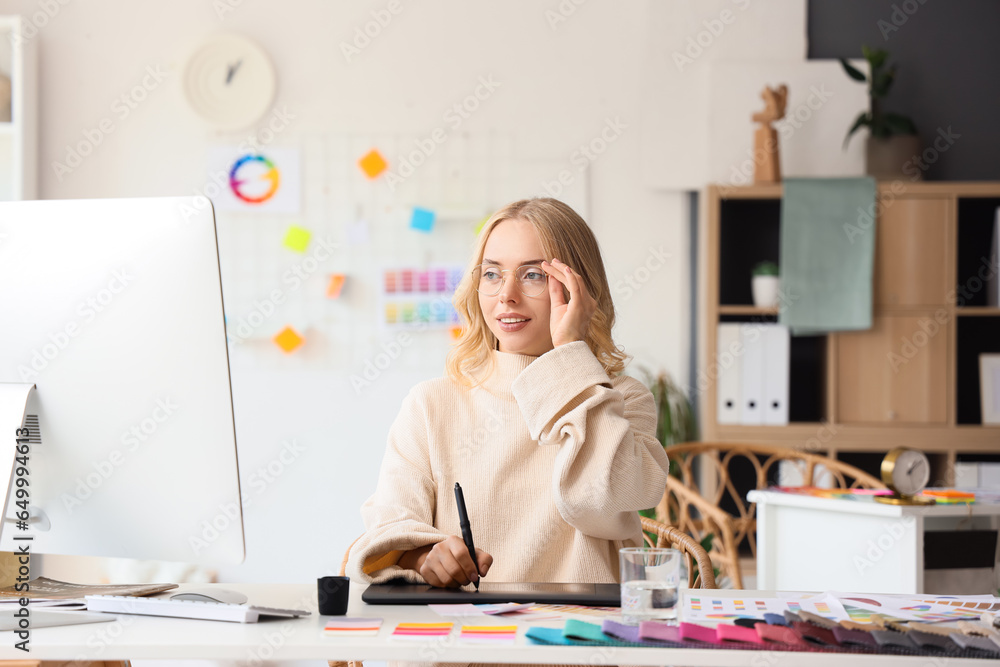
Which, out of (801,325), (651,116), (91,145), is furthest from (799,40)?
(91,145)

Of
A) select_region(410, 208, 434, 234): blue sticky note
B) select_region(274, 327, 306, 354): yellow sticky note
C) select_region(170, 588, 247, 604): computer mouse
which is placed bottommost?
select_region(170, 588, 247, 604): computer mouse

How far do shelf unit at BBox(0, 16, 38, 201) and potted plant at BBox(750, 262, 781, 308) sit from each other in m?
2.60

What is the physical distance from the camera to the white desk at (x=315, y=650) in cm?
83

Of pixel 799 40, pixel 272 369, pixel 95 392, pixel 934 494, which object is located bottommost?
pixel 934 494

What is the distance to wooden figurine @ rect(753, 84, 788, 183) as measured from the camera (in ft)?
10.4

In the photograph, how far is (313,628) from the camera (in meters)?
0.93

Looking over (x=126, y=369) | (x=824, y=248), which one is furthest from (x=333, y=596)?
(x=824, y=248)

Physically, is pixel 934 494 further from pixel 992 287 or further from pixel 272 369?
pixel 272 369

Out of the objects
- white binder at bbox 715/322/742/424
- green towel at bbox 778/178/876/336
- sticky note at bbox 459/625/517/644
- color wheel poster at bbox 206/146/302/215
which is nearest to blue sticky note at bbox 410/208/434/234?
color wheel poster at bbox 206/146/302/215

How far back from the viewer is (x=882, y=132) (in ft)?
10.7

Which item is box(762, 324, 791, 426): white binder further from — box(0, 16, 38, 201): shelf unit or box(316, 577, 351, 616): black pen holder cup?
box(0, 16, 38, 201): shelf unit

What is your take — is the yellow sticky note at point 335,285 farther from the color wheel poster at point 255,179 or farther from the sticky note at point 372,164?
the sticky note at point 372,164

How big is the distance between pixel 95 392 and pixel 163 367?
9 cm

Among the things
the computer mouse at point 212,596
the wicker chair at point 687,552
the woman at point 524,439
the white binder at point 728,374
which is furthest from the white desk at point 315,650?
the white binder at point 728,374
